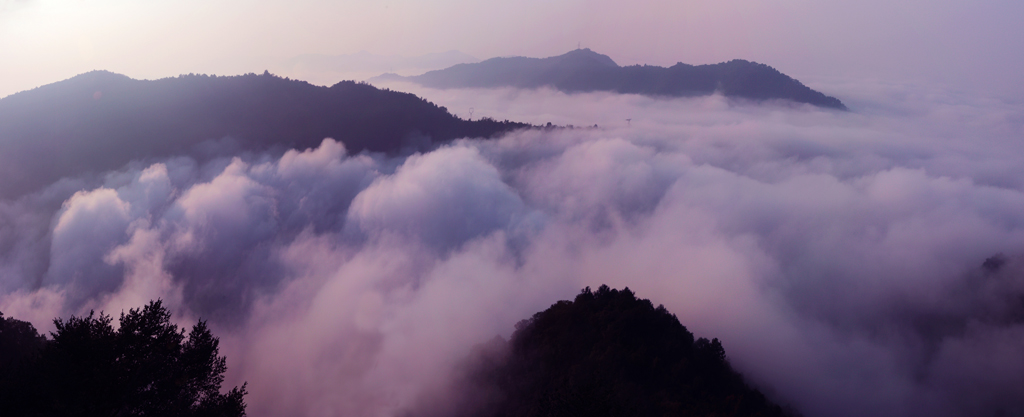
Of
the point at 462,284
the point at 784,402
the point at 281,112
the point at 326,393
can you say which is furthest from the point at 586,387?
the point at 281,112

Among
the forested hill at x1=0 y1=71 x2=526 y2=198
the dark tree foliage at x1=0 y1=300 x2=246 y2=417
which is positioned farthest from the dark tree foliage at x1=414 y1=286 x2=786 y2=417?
the forested hill at x1=0 y1=71 x2=526 y2=198

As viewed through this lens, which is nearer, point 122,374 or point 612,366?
point 122,374

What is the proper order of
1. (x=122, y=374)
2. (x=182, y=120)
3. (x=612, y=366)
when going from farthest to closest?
1. (x=182, y=120)
2. (x=612, y=366)
3. (x=122, y=374)

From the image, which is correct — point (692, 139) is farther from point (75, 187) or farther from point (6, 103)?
point (6, 103)

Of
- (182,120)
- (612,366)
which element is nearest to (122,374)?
(612,366)

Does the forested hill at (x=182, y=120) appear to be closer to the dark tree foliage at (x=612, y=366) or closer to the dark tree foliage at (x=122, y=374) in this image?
the dark tree foliage at (x=612, y=366)

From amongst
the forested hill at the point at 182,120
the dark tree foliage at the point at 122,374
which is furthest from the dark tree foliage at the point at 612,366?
the forested hill at the point at 182,120

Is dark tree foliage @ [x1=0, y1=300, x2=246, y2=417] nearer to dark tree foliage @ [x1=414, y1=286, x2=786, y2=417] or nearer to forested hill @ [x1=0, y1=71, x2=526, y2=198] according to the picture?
dark tree foliage @ [x1=414, y1=286, x2=786, y2=417]

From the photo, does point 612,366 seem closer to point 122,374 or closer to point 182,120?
point 122,374
